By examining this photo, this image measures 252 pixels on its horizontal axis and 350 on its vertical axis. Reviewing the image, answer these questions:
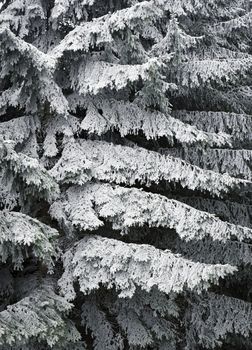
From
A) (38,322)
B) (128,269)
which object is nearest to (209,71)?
(128,269)

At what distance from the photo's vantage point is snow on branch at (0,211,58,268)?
3.84 m

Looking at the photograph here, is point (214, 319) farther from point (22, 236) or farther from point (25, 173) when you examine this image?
point (25, 173)

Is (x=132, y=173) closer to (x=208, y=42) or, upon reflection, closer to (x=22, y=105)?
(x=22, y=105)

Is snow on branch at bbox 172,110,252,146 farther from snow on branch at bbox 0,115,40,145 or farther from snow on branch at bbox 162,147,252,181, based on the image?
snow on branch at bbox 0,115,40,145

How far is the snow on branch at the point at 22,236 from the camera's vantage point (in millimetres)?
3840

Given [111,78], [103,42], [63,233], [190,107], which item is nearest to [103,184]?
[63,233]

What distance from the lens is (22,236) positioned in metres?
3.81

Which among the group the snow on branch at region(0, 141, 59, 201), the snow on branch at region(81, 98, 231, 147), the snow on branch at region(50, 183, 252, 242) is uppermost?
the snow on branch at region(81, 98, 231, 147)

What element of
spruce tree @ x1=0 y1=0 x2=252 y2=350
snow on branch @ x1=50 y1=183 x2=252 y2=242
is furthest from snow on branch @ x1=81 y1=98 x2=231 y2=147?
snow on branch @ x1=50 y1=183 x2=252 y2=242

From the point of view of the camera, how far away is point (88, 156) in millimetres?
5332

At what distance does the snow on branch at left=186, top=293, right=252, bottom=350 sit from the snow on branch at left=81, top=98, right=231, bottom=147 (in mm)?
2466

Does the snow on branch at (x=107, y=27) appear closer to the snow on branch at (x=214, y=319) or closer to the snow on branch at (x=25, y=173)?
the snow on branch at (x=25, y=173)

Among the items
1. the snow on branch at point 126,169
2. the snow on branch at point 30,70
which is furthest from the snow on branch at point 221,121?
the snow on branch at point 30,70

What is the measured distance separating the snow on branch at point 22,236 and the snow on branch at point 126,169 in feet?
3.22
